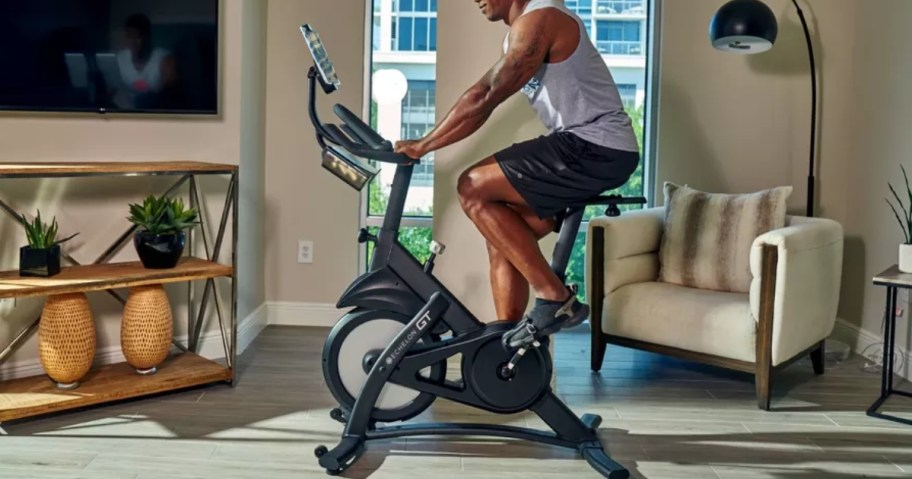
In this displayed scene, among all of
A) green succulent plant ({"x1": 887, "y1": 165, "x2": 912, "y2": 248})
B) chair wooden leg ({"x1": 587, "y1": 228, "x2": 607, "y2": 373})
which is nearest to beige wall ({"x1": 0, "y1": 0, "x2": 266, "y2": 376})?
chair wooden leg ({"x1": 587, "y1": 228, "x2": 607, "y2": 373})

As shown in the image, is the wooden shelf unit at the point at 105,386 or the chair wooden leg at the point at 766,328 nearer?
the wooden shelf unit at the point at 105,386

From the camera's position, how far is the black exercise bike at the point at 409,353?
8.12 ft

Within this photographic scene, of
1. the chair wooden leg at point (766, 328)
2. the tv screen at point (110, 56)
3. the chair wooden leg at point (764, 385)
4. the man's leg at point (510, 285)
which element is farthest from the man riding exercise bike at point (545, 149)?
the tv screen at point (110, 56)

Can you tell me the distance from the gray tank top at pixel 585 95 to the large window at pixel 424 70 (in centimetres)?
191

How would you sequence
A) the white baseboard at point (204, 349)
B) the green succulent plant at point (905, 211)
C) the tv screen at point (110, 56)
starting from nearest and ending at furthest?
the tv screen at point (110, 56)
the white baseboard at point (204, 349)
the green succulent plant at point (905, 211)

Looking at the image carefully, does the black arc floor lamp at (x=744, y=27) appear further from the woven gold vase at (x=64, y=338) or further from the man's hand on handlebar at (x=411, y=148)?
the woven gold vase at (x=64, y=338)

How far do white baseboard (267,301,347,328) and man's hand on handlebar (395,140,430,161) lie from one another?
208cm

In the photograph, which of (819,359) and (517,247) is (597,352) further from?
(517,247)

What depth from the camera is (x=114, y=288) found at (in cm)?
295

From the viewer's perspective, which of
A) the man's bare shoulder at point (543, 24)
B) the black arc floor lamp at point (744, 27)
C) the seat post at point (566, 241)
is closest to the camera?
the man's bare shoulder at point (543, 24)

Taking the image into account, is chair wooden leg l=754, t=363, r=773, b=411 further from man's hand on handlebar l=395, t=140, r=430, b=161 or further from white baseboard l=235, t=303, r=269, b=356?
white baseboard l=235, t=303, r=269, b=356

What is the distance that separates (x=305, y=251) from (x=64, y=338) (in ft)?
5.13

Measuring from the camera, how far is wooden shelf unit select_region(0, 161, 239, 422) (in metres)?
2.77

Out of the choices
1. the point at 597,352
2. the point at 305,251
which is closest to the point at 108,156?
the point at 305,251
